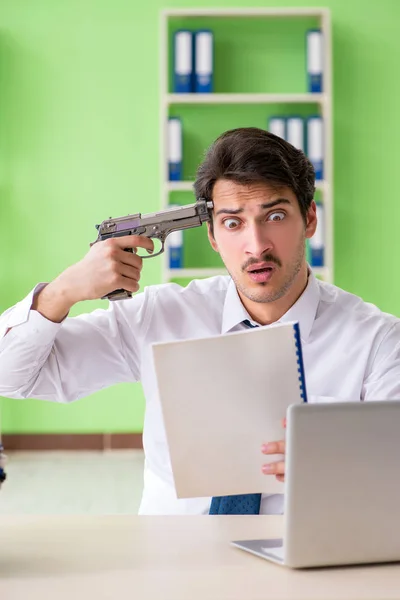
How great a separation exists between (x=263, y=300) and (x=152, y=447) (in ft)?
1.16

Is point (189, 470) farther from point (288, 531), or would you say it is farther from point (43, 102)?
point (43, 102)

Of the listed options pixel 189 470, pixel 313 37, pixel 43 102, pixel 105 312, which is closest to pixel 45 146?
pixel 43 102

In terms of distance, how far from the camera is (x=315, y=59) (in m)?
4.18

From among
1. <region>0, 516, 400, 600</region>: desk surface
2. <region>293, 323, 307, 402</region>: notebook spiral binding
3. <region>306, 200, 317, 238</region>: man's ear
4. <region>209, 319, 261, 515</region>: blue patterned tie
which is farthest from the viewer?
<region>306, 200, 317, 238</region>: man's ear

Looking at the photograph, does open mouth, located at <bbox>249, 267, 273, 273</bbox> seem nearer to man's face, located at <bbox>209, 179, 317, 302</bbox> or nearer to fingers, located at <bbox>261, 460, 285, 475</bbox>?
man's face, located at <bbox>209, 179, 317, 302</bbox>

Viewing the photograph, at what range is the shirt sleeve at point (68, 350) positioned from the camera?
1.52m

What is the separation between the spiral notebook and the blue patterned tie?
0.78 ft

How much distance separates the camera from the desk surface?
0.89 metres

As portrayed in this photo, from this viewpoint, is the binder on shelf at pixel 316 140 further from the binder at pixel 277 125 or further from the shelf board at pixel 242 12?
the shelf board at pixel 242 12

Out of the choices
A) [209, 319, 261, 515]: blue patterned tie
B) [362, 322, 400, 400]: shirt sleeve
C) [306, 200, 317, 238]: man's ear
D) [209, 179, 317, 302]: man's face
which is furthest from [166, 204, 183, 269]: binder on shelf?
[209, 319, 261, 515]: blue patterned tie

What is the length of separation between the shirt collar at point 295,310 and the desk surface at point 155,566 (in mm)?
507

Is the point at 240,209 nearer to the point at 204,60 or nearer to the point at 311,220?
the point at 311,220

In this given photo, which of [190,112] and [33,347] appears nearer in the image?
[33,347]

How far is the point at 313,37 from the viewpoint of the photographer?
13.7ft
